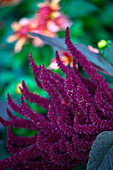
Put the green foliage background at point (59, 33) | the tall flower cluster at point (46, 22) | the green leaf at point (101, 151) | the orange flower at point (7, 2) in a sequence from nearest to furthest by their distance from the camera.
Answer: the green leaf at point (101, 151) → the tall flower cluster at point (46, 22) → the green foliage background at point (59, 33) → the orange flower at point (7, 2)

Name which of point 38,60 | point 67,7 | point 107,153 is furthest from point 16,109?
point 67,7

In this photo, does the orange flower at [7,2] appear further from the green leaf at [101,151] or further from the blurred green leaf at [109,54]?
the green leaf at [101,151]

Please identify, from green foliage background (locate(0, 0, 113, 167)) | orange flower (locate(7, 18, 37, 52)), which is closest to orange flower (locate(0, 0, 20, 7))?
green foliage background (locate(0, 0, 113, 167))

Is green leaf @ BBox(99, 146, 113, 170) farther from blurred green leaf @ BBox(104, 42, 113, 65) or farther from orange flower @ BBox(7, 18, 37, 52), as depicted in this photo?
orange flower @ BBox(7, 18, 37, 52)

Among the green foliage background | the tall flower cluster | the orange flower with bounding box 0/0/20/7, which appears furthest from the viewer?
the orange flower with bounding box 0/0/20/7

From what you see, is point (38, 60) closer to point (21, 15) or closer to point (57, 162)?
point (21, 15)

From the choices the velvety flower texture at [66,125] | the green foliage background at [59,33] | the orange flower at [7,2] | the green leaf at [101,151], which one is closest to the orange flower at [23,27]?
the green foliage background at [59,33]

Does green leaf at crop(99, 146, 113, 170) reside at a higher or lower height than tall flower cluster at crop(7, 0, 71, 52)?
lower

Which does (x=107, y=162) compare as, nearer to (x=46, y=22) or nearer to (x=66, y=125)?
(x=66, y=125)

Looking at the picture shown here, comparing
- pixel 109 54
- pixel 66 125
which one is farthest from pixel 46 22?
pixel 66 125
